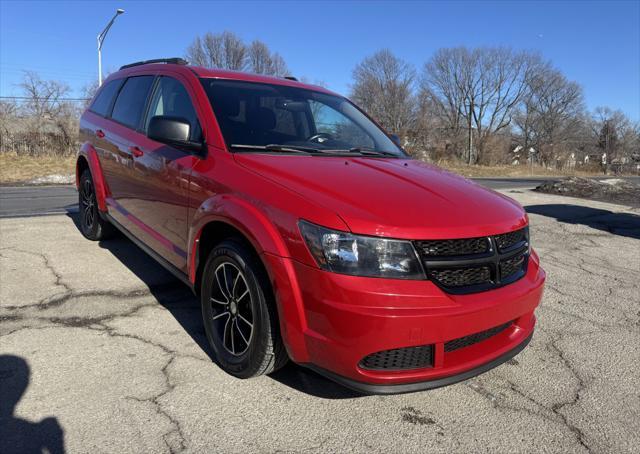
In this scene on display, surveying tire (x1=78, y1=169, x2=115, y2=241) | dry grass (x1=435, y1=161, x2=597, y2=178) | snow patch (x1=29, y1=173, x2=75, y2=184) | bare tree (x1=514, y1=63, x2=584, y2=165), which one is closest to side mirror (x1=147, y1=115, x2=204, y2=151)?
tire (x1=78, y1=169, x2=115, y2=241)

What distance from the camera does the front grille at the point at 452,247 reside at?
2.22m

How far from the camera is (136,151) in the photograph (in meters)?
3.93

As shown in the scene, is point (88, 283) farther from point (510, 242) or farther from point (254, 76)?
point (510, 242)

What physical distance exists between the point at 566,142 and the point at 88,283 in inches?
2663

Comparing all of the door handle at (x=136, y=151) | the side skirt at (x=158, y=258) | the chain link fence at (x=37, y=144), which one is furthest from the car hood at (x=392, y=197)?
the chain link fence at (x=37, y=144)

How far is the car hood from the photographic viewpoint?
2.22m

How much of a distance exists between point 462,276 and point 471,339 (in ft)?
1.21

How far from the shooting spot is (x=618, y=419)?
2566 millimetres

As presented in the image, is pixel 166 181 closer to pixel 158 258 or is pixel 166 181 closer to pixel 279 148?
pixel 158 258

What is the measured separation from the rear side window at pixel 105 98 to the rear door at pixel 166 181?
1.28 meters

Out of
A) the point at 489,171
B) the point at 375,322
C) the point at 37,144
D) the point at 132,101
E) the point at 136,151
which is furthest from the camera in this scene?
the point at 489,171

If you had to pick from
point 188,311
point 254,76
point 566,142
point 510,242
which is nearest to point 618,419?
point 510,242

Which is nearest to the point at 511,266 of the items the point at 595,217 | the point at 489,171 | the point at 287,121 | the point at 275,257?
the point at 275,257

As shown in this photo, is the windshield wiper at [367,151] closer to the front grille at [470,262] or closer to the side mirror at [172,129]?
the side mirror at [172,129]
